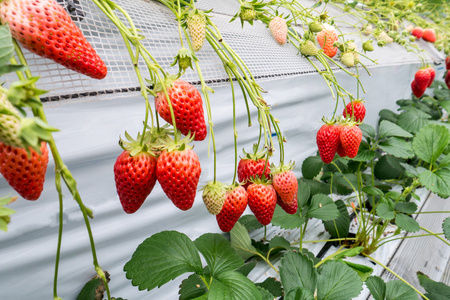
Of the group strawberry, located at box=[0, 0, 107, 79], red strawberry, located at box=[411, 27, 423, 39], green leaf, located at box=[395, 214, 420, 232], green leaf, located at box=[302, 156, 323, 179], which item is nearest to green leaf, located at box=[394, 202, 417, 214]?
green leaf, located at box=[395, 214, 420, 232]

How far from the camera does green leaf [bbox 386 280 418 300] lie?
2.08 ft

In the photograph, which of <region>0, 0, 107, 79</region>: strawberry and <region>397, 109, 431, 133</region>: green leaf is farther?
<region>397, 109, 431, 133</region>: green leaf

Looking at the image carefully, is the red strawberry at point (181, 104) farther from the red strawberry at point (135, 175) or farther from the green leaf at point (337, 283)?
the green leaf at point (337, 283)

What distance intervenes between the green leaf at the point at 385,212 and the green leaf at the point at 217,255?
1.55 ft

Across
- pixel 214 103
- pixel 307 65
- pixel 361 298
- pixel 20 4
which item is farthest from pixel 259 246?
pixel 20 4

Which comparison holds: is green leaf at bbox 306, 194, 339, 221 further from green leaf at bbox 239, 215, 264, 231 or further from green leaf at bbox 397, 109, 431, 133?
green leaf at bbox 397, 109, 431, 133

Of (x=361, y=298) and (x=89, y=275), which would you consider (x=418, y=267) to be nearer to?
(x=361, y=298)

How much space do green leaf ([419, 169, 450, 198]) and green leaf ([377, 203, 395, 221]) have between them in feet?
0.36

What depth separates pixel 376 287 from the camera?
2.10ft

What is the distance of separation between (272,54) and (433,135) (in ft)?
1.70

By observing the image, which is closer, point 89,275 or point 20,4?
point 20,4

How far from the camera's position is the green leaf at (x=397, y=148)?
93 cm

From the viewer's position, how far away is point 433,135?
91cm

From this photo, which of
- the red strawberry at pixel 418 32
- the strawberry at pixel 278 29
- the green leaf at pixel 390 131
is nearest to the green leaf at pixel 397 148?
the green leaf at pixel 390 131
